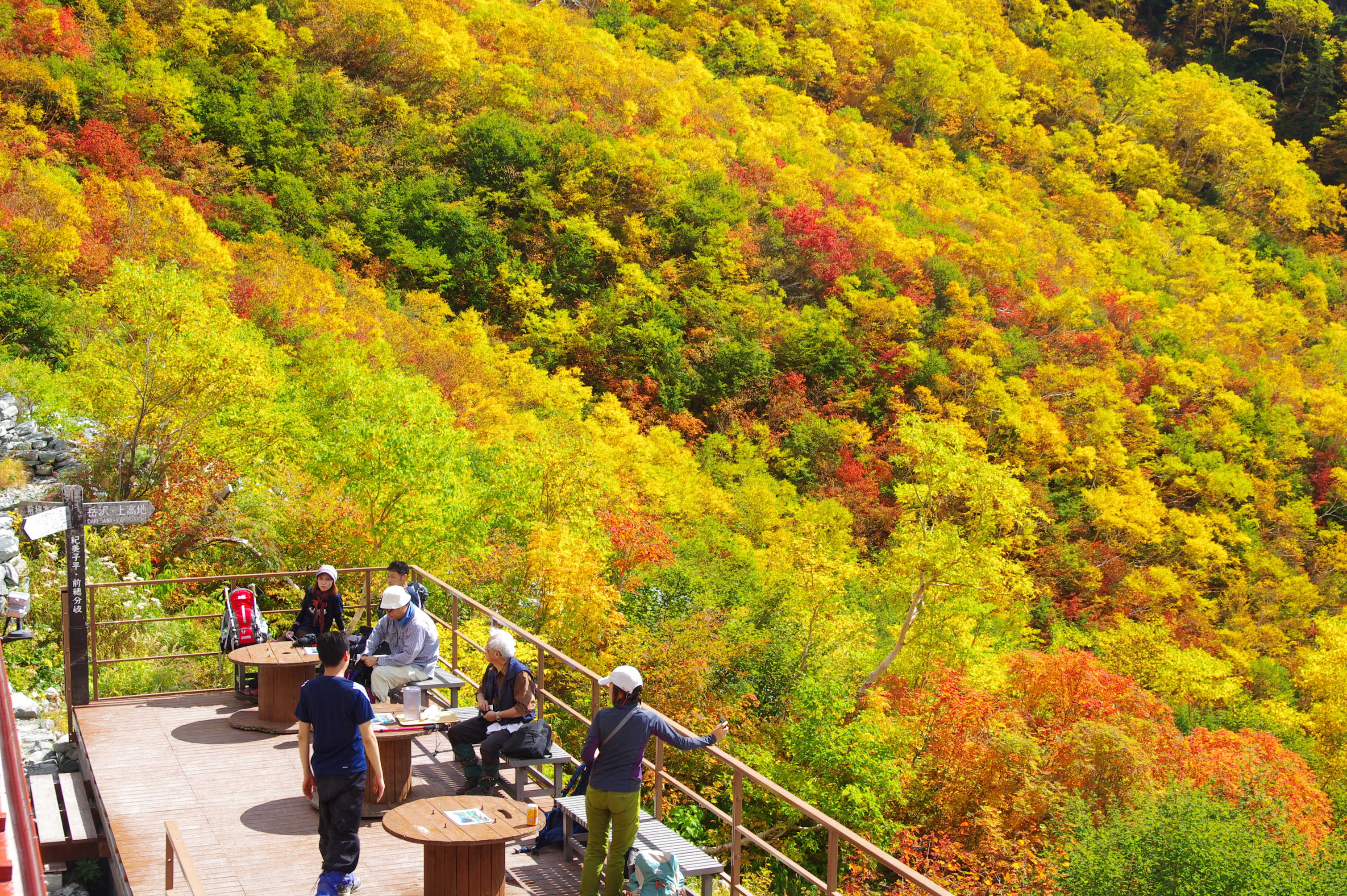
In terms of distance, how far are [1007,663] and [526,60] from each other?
3026cm

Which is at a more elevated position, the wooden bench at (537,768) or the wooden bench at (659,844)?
the wooden bench at (659,844)

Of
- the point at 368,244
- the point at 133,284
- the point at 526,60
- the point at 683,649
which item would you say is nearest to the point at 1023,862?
the point at 683,649

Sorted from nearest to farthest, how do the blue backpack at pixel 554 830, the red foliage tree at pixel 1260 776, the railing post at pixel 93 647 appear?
the blue backpack at pixel 554 830, the railing post at pixel 93 647, the red foliage tree at pixel 1260 776

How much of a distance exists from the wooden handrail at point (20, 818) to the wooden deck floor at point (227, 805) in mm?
2401

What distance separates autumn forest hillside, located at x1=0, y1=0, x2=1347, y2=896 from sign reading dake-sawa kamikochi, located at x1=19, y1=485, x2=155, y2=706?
2.36 metres

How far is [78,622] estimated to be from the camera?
913 centimetres

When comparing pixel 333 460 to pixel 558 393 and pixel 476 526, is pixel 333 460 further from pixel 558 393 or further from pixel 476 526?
pixel 558 393

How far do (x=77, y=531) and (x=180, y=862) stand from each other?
5.80 metres

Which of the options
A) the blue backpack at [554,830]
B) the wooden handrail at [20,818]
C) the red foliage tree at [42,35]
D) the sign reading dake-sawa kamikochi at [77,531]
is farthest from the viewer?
the red foliage tree at [42,35]

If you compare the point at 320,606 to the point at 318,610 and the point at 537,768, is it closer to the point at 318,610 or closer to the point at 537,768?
the point at 318,610

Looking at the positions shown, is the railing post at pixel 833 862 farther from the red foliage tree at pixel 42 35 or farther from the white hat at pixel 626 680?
the red foliage tree at pixel 42 35

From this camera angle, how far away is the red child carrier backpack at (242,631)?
9133 millimetres

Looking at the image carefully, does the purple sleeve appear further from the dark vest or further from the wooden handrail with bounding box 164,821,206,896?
the wooden handrail with bounding box 164,821,206,896

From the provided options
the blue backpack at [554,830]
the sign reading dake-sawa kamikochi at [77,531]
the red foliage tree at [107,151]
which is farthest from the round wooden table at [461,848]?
the red foliage tree at [107,151]
